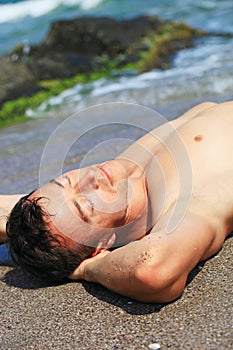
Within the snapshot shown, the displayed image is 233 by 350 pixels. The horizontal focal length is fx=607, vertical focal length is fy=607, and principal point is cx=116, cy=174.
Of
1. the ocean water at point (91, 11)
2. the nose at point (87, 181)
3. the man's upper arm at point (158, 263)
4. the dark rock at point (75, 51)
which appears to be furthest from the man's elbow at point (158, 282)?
the ocean water at point (91, 11)

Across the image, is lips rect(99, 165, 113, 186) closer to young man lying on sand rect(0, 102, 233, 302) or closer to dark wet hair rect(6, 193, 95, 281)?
young man lying on sand rect(0, 102, 233, 302)

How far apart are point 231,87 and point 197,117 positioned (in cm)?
322

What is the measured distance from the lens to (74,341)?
102 inches

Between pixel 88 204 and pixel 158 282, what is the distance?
0.61 m

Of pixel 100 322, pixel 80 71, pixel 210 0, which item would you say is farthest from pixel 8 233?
pixel 210 0

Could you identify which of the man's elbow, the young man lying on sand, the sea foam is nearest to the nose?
the young man lying on sand

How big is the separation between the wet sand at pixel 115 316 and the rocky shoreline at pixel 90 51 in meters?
6.19

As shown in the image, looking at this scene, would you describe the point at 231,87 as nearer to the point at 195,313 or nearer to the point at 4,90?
the point at 4,90

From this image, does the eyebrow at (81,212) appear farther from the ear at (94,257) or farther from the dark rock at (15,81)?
the dark rock at (15,81)

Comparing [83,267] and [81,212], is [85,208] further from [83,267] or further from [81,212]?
[83,267]

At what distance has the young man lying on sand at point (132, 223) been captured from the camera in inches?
107

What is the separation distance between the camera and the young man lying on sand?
2.71 metres

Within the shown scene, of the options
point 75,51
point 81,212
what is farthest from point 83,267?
point 75,51

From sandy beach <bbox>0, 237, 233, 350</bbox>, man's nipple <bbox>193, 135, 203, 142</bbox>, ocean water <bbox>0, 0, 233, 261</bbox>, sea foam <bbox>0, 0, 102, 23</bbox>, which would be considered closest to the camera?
sandy beach <bbox>0, 237, 233, 350</bbox>
